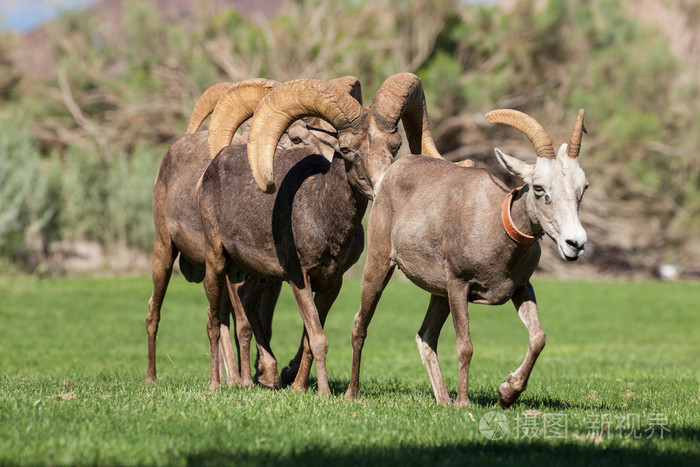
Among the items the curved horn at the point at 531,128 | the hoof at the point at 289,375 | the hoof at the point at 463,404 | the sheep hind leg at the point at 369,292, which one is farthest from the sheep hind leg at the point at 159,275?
the curved horn at the point at 531,128

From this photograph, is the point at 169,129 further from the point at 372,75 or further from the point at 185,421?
the point at 185,421

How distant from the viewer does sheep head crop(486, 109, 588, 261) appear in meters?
6.62

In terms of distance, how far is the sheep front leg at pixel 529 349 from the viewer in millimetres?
7137

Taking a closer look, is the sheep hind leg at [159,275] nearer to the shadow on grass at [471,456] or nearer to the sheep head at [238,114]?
the sheep head at [238,114]

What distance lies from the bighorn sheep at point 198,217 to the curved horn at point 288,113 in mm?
955

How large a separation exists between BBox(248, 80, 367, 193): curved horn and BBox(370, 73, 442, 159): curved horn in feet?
0.66

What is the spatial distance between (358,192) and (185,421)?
9.57 ft

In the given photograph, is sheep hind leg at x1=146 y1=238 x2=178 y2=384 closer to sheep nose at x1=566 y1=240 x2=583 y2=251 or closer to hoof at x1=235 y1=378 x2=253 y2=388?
hoof at x1=235 y1=378 x2=253 y2=388

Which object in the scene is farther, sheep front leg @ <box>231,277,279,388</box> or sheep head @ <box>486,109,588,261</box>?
sheep front leg @ <box>231,277,279,388</box>

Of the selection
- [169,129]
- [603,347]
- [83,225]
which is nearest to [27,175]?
[83,225]

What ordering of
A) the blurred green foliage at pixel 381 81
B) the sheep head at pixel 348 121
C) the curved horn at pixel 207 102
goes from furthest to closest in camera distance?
the blurred green foliage at pixel 381 81, the curved horn at pixel 207 102, the sheep head at pixel 348 121

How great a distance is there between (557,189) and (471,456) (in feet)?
7.81

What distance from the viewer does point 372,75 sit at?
3541 centimetres

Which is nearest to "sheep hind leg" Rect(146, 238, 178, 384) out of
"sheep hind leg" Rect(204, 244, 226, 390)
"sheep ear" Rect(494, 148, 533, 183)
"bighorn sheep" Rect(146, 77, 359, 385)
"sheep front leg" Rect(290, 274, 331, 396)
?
"bighorn sheep" Rect(146, 77, 359, 385)
